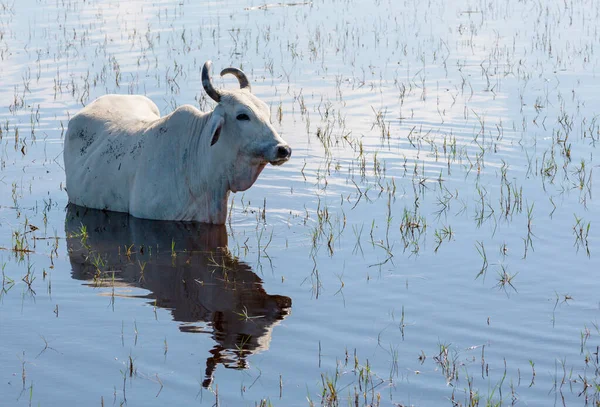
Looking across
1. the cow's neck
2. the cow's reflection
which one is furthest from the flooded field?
the cow's neck

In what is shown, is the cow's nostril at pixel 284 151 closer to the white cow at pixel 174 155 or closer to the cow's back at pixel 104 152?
the white cow at pixel 174 155

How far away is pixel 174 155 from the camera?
8977 mm

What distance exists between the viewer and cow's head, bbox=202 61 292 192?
8.23 metres

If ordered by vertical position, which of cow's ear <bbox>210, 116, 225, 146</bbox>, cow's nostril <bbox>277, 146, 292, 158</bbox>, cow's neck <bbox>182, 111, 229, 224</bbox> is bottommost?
cow's neck <bbox>182, 111, 229, 224</bbox>

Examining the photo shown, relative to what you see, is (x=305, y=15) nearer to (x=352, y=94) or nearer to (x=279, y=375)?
(x=352, y=94)

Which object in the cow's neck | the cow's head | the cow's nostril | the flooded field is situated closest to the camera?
the flooded field

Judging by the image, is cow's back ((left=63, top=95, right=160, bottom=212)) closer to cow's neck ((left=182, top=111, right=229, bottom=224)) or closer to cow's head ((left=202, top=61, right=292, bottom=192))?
cow's neck ((left=182, top=111, right=229, bottom=224))

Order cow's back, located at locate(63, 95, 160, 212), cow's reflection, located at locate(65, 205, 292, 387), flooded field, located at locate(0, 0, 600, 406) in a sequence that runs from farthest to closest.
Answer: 1. cow's back, located at locate(63, 95, 160, 212)
2. cow's reflection, located at locate(65, 205, 292, 387)
3. flooded field, located at locate(0, 0, 600, 406)

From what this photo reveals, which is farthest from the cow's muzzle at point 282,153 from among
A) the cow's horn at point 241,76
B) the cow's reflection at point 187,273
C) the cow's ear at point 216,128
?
the cow's horn at point 241,76

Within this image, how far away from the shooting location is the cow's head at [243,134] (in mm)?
8234

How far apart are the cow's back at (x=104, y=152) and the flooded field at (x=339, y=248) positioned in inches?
8.8

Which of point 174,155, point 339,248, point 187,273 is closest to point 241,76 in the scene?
point 174,155

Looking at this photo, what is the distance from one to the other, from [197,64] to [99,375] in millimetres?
10247

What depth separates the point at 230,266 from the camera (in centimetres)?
796
